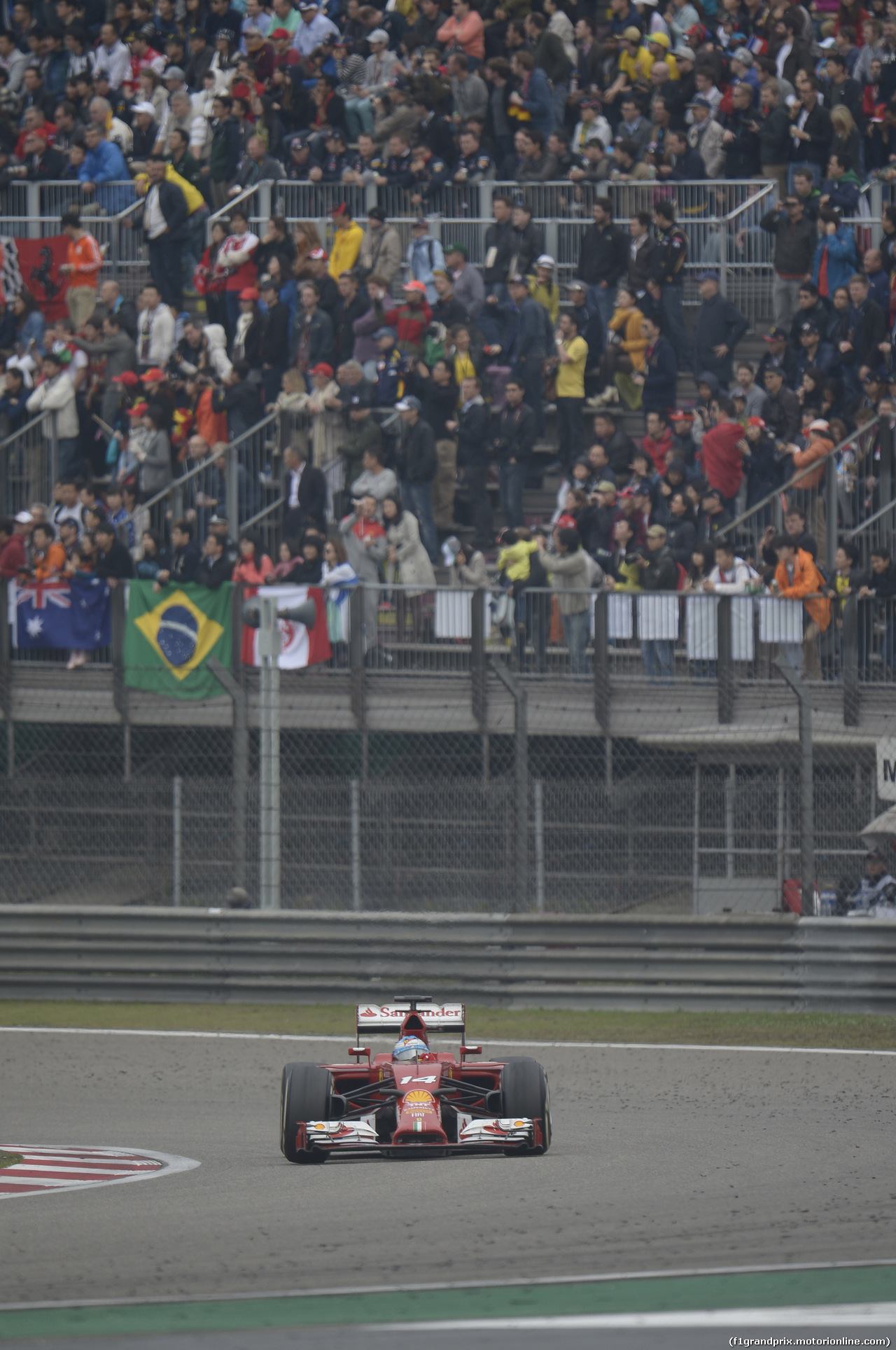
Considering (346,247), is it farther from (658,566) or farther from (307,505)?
(658,566)

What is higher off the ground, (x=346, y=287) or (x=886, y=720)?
(x=346, y=287)

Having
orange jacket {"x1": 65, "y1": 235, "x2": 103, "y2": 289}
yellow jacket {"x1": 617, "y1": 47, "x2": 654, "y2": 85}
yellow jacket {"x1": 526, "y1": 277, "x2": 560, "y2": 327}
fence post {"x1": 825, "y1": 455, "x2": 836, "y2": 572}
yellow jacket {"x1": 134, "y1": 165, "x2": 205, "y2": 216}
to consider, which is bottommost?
fence post {"x1": 825, "y1": 455, "x2": 836, "y2": 572}

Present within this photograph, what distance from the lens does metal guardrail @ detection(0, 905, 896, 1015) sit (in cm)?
1286

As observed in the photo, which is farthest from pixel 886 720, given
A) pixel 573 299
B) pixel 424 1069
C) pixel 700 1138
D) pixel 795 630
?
pixel 573 299

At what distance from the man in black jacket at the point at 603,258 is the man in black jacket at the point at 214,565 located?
4186 millimetres

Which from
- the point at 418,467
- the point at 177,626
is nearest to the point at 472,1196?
the point at 177,626

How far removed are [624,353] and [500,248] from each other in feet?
5.15

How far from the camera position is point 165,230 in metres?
20.3

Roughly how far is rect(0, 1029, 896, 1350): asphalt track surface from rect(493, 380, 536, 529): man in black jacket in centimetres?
741

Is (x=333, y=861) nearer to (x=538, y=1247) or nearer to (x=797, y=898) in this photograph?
(x=797, y=898)

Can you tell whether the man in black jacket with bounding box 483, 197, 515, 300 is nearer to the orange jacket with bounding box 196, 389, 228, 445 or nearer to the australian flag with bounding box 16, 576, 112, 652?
the orange jacket with bounding box 196, 389, 228, 445

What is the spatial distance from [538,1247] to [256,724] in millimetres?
8249

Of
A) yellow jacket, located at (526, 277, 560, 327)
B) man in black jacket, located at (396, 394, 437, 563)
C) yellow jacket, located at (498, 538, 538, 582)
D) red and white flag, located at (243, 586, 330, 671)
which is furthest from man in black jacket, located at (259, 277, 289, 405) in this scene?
red and white flag, located at (243, 586, 330, 671)

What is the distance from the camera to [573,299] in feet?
59.2
